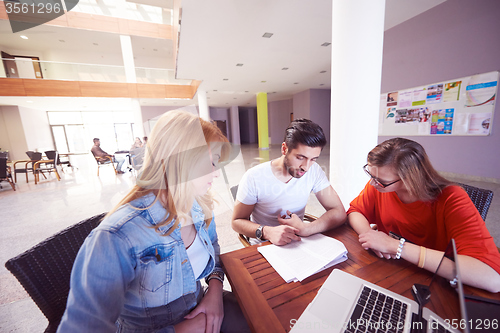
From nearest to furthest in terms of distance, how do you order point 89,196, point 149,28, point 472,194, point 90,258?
point 90,258 → point 472,194 → point 89,196 → point 149,28

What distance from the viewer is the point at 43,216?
321 cm

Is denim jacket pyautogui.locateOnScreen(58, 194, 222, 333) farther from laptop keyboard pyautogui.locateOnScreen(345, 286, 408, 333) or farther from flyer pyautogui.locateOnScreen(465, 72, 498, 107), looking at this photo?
flyer pyautogui.locateOnScreen(465, 72, 498, 107)

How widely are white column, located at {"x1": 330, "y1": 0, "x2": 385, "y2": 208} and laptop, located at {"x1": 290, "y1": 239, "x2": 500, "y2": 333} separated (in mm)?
1324

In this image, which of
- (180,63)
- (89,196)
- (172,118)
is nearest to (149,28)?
(180,63)

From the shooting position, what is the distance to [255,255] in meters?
0.89

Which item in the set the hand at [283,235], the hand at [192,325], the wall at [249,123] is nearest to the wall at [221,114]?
the wall at [249,123]

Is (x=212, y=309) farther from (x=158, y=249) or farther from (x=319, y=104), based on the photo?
(x=319, y=104)

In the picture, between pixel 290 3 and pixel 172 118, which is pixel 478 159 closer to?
pixel 290 3

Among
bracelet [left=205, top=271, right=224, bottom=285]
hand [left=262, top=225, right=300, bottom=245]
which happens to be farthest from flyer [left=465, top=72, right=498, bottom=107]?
bracelet [left=205, top=271, right=224, bottom=285]

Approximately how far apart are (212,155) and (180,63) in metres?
6.38

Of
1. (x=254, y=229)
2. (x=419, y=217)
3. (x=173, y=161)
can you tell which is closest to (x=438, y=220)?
(x=419, y=217)

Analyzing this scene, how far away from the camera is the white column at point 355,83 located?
1682mm

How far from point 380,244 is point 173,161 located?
2.91 ft

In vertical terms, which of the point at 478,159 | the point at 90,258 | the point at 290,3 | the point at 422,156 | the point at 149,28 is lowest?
the point at 478,159
